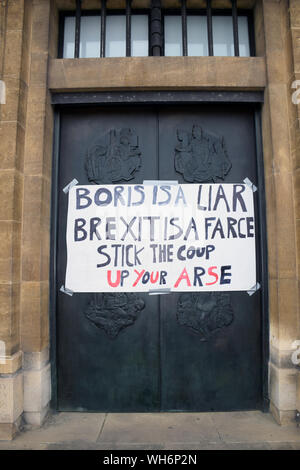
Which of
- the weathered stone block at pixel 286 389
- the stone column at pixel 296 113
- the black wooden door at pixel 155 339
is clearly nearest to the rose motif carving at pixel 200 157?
the black wooden door at pixel 155 339

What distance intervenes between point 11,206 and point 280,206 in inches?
121

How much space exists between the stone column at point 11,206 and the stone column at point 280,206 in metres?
2.90

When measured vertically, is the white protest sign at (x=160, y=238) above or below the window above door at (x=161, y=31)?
below

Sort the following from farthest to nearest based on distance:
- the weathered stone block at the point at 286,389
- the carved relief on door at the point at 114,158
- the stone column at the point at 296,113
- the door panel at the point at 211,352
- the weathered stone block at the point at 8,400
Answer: the carved relief on door at the point at 114,158, the door panel at the point at 211,352, the stone column at the point at 296,113, the weathered stone block at the point at 286,389, the weathered stone block at the point at 8,400

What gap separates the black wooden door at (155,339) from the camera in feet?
11.5

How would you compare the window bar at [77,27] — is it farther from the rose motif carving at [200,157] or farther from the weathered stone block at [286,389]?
the weathered stone block at [286,389]

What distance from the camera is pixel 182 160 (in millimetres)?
3676

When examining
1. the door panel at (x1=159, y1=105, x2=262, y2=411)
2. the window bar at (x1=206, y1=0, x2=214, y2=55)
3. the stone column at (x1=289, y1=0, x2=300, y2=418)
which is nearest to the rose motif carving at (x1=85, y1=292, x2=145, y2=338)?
the door panel at (x1=159, y1=105, x2=262, y2=411)

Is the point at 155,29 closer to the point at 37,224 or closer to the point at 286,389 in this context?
the point at 37,224

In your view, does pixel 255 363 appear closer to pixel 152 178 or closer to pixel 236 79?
pixel 152 178

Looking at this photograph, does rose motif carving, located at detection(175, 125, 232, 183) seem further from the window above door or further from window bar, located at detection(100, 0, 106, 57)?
window bar, located at detection(100, 0, 106, 57)

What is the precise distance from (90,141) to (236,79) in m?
1.97

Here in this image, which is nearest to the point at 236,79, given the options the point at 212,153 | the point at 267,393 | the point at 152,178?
the point at 212,153

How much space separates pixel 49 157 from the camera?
357cm
